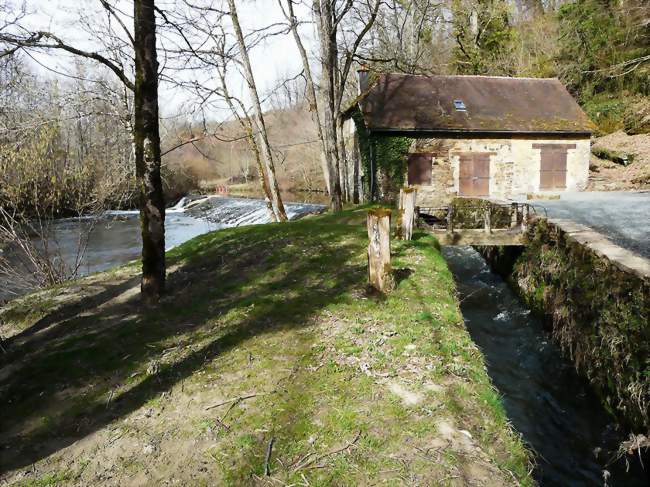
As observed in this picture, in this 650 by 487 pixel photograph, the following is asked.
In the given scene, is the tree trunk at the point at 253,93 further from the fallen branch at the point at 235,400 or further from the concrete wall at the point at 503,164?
the fallen branch at the point at 235,400

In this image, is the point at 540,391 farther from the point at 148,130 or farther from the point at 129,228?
the point at 129,228

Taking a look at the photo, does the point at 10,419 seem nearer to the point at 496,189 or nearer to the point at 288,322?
the point at 288,322

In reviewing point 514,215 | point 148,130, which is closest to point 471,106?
point 514,215

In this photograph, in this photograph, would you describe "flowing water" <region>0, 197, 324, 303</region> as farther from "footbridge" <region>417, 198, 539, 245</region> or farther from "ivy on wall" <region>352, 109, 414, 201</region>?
"footbridge" <region>417, 198, 539, 245</region>

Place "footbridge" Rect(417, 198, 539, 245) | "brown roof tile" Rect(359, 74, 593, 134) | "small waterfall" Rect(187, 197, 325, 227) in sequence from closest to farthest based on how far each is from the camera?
1. "footbridge" Rect(417, 198, 539, 245)
2. "brown roof tile" Rect(359, 74, 593, 134)
3. "small waterfall" Rect(187, 197, 325, 227)

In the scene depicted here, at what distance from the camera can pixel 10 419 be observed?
12.7 feet

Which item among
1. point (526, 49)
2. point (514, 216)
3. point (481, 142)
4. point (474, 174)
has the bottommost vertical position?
point (514, 216)

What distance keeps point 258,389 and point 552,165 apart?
58.6 ft

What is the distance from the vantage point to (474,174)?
17734 millimetres

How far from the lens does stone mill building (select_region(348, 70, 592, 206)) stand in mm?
17188

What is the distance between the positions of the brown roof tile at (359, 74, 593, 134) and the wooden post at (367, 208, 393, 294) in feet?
39.4

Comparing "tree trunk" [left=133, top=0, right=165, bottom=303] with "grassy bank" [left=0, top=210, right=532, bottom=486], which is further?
"tree trunk" [left=133, top=0, right=165, bottom=303]

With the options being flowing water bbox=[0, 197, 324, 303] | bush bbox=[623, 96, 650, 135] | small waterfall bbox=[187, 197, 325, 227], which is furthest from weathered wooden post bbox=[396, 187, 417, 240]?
bush bbox=[623, 96, 650, 135]

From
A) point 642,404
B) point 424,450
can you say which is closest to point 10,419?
point 424,450
